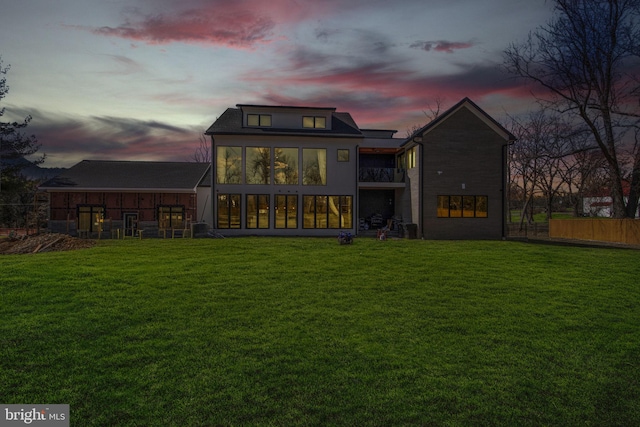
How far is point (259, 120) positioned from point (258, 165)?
349 cm

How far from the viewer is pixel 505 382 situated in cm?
594

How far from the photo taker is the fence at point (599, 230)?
987 inches

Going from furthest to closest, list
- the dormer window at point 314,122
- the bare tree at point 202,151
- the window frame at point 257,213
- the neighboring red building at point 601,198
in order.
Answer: the bare tree at point 202,151 → the neighboring red building at point 601,198 → the dormer window at point 314,122 → the window frame at point 257,213

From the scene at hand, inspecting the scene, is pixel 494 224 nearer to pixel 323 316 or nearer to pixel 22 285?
pixel 323 316

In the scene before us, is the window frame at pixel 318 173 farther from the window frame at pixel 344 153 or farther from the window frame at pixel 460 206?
the window frame at pixel 460 206

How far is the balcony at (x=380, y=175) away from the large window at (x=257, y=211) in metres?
7.75

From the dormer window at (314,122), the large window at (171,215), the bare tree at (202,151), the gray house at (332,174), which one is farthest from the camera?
the bare tree at (202,151)

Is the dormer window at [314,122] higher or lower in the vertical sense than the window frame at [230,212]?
higher

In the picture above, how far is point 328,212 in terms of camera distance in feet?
93.0

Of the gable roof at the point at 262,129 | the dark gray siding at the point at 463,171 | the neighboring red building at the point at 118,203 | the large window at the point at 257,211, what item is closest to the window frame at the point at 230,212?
the large window at the point at 257,211

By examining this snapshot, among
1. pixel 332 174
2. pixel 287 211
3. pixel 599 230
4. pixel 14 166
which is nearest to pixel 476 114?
pixel 332 174

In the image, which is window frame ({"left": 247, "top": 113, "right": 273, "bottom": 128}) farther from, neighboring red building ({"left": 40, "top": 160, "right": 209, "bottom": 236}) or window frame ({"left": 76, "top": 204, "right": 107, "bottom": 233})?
window frame ({"left": 76, "top": 204, "right": 107, "bottom": 233})

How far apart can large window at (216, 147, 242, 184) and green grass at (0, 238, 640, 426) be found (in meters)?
14.4

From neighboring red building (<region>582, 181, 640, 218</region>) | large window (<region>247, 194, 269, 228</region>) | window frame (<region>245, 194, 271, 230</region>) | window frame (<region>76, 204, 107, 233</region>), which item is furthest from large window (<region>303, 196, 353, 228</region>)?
neighboring red building (<region>582, 181, 640, 218</region>)
